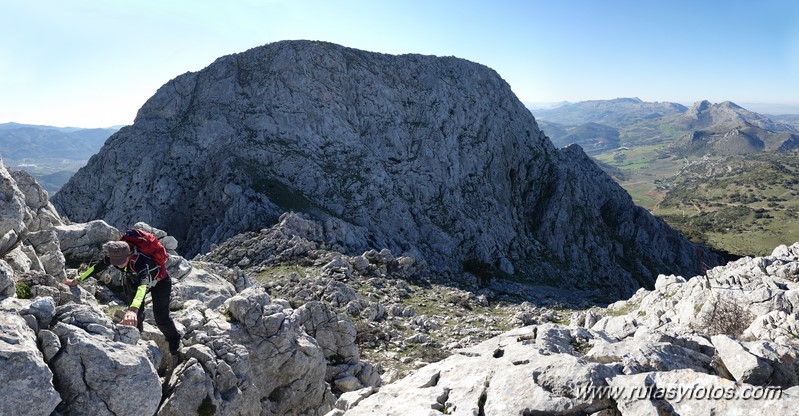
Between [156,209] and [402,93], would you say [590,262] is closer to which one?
[402,93]

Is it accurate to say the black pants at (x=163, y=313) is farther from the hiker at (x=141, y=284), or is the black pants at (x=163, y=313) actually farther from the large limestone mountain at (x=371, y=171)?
the large limestone mountain at (x=371, y=171)

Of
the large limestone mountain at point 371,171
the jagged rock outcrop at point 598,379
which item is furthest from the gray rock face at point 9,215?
the large limestone mountain at point 371,171

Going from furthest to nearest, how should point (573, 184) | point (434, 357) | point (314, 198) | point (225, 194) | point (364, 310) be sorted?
point (573, 184), point (314, 198), point (225, 194), point (364, 310), point (434, 357)

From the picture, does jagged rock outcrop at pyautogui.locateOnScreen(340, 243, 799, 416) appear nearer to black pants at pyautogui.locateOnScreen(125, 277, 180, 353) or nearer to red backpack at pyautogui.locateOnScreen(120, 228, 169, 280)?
black pants at pyautogui.locateOnScreen(125, 277, 180, 353)

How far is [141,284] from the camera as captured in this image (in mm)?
10859

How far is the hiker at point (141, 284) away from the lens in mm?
10430

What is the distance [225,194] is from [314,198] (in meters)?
10.0

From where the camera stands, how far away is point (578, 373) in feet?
31.1

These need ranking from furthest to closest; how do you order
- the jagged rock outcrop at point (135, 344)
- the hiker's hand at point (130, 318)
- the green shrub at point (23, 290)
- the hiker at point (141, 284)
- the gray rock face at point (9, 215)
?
1. the gray rock face at point (9, 215)
2. the green shrub at point (23, 290)
3. the hiker at point (141, 284)
4. the hiker's hand at point (130, 318)
5. the jagged rock outcrop at point (135, 344)

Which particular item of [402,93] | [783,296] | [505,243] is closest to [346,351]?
[783,296]

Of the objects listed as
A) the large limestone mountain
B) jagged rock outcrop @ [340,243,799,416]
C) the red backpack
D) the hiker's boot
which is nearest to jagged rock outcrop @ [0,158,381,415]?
the hiker's boot

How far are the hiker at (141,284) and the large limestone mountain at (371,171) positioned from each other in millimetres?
28941

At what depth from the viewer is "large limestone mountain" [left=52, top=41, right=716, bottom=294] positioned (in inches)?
2026

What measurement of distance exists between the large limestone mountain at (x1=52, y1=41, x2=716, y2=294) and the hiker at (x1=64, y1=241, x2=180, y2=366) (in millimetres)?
28941
